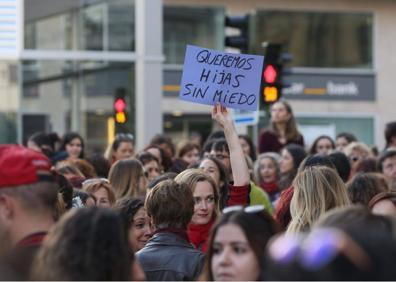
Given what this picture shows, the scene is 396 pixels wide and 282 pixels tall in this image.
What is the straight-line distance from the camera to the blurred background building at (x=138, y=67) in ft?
60.8

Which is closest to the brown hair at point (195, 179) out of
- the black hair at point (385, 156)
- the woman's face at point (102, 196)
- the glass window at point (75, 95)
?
the woman's face at point (102, 196)

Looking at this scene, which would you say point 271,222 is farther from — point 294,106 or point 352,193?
point 294,106

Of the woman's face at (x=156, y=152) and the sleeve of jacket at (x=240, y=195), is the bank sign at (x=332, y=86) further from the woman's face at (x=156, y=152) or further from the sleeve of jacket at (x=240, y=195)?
the sleeve of jacket at (x=240, y=195)

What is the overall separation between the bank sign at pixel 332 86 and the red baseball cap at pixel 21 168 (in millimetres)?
28160

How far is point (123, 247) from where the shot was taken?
3469 mm

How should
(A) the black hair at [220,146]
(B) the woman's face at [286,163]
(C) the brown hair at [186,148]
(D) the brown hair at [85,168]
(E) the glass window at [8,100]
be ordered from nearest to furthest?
(A) the black hair at [220,146]
(D) the brown hair at [85,168]
(B) the woman's face at [286,163]
(C) the brown hair at [186,148]
(E) the glass window at [8,100]

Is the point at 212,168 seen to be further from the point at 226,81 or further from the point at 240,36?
the point at 240,36

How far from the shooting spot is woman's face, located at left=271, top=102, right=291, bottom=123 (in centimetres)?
1397

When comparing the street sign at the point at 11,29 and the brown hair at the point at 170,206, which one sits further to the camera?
the street sign at the point at 11,29

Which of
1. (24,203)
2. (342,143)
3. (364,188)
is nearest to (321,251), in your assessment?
(24,203)

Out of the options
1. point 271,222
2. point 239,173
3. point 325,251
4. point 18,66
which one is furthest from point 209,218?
point 18,66

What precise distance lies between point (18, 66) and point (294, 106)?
13.9 meters

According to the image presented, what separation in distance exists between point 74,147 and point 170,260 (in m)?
7.54

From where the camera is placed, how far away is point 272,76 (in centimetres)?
1683
